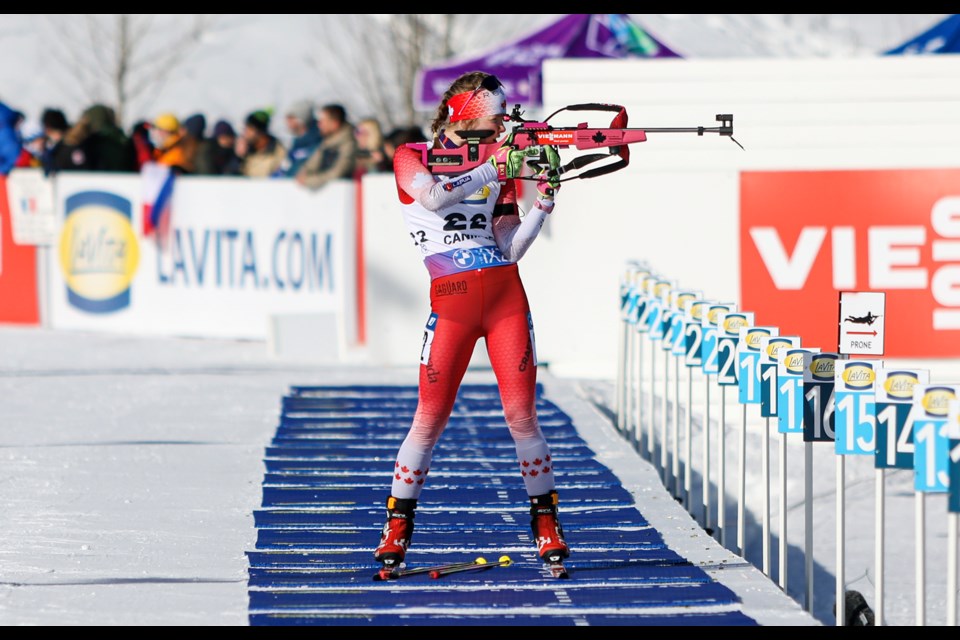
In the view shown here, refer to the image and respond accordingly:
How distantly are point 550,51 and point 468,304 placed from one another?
571 inches

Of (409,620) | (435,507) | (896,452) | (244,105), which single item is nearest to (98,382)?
(435,507)

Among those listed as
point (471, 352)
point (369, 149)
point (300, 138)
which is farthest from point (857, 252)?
point (471, 352)

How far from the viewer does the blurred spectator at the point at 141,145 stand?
18.3 metres

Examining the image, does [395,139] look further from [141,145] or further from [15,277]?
[15,277]

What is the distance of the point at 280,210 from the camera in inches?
639

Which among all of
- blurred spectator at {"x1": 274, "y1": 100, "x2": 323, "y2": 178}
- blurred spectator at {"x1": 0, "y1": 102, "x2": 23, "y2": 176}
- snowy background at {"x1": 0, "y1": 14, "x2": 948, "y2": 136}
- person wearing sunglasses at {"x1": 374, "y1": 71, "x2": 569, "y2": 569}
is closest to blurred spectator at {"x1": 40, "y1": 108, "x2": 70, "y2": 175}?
blurred spectator at {"x1": 0, "y1": 102, "x2": 23, "y2": 176}

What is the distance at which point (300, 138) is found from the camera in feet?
58.4

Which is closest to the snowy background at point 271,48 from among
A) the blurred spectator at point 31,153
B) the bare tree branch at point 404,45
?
the bare tree branch at point 404,45

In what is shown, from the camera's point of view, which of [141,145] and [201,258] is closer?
[201,258]

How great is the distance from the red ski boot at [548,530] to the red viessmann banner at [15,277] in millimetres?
11381

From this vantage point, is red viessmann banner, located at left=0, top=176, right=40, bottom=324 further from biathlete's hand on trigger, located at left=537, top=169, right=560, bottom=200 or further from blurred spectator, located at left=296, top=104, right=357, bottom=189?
biathlete's hand on trigger, located at left=537, top=169, right=560, bottom=200

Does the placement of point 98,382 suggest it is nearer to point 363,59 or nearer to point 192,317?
point 192,317

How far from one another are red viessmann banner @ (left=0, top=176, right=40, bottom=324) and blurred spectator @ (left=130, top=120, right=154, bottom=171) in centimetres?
143
